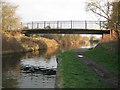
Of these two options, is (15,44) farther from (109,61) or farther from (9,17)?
(109,61)

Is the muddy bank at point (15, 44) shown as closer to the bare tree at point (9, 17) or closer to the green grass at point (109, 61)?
the bare tree at point (9, 17)

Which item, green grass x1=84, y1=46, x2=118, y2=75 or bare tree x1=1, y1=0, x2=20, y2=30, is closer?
green grass x1=84, y1=46, x2=118, y2=75

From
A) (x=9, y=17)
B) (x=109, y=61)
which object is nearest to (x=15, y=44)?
(x=9, y=17)

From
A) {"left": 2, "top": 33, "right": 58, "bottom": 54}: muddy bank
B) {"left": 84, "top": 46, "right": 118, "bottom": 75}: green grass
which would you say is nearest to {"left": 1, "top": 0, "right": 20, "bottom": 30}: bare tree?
{"left": 2, "top": 33, "right": 58, "bottom": 54}: muddy bank

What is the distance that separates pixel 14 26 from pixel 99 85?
166 ft

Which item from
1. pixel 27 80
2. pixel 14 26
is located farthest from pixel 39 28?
pixel 27 80

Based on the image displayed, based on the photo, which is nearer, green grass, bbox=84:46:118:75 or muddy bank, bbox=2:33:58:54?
green grass, bbox=84:46:118:75

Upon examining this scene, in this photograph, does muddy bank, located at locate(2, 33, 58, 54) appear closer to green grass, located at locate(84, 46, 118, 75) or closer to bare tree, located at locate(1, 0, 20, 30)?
bare tree, located at locate(1, 0, 20, 30)

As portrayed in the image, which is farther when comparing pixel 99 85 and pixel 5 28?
pixel 5 28

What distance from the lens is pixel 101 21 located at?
51844 mm

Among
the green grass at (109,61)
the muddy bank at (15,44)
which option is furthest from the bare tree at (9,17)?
the green grass at (109,61)

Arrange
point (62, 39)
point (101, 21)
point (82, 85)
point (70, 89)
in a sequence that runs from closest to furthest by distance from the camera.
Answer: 1. point (70, 89)
2. point (82, 85)
3. point (101, 21)
4. point (62, 39)

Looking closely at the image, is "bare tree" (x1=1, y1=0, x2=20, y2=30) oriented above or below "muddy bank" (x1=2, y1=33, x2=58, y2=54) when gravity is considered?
above

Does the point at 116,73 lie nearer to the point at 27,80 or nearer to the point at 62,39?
the point at 27,80
